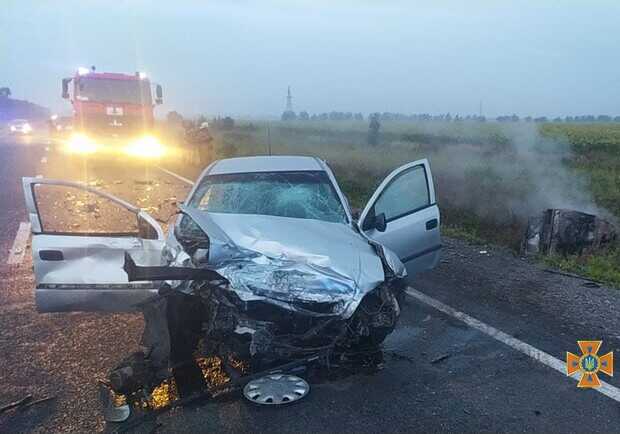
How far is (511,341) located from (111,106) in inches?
616

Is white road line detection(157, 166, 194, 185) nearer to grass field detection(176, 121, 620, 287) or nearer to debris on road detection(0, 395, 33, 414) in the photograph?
grass field detection(176, 121, 620, 287)

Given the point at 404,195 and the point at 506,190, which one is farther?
the point at 506,190

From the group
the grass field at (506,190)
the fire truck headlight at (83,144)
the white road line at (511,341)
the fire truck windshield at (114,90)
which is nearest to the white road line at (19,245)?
the grass field at (506,190)

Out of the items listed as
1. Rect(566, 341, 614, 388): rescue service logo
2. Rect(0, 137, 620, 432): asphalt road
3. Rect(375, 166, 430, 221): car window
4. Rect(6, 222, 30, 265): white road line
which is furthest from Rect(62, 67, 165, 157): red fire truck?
Rect(566, 341, 614, 388): rescue service logo

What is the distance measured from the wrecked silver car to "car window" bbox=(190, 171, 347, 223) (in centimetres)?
1

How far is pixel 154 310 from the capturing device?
4121 mm

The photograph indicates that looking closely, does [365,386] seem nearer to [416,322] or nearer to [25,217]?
[416,322]

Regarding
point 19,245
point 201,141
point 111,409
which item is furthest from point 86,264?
point 201,141

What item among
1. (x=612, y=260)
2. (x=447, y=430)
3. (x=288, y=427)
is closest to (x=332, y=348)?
(x=288, y=427)

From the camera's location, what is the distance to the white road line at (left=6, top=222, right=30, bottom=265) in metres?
6.52

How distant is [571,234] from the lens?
744 centimetres

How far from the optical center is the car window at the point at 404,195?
16.0 ft

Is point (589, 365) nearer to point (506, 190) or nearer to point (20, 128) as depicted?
point (506, 190)

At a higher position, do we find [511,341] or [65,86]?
[65,86]
